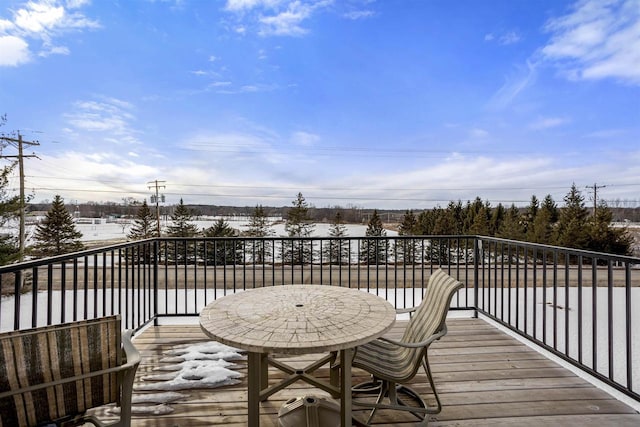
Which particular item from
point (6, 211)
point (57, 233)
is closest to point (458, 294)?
point (6, 211)

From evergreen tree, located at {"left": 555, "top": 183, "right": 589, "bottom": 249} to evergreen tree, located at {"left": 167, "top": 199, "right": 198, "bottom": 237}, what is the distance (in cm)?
2534

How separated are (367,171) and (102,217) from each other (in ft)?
62.7

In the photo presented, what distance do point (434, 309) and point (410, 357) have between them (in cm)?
36

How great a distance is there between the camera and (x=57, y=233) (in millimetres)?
19984

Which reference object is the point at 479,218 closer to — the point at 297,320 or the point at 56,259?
the point at 297,320

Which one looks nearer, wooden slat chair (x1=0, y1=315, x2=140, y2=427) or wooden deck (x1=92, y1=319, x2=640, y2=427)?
wooden slat chair (x1=0, y1=315, x2=140, y2=427)

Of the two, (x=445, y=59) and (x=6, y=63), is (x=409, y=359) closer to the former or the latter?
(x=445, y=59)

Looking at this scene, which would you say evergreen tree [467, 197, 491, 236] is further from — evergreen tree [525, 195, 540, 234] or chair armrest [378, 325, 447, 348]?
chair armrest [378, 325, 447, 348]

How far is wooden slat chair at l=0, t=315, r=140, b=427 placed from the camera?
48.3 inches

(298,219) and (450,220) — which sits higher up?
(298,219)

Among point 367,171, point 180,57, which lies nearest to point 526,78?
point 180,57

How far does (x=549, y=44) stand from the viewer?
862cm

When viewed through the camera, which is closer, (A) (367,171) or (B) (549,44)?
(B) (549,44)

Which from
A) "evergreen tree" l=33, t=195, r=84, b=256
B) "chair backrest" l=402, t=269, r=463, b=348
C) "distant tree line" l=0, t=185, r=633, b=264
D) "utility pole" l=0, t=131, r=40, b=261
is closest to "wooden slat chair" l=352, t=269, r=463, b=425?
→ "chair backrest" l=402, t=269, r=463, b=348
